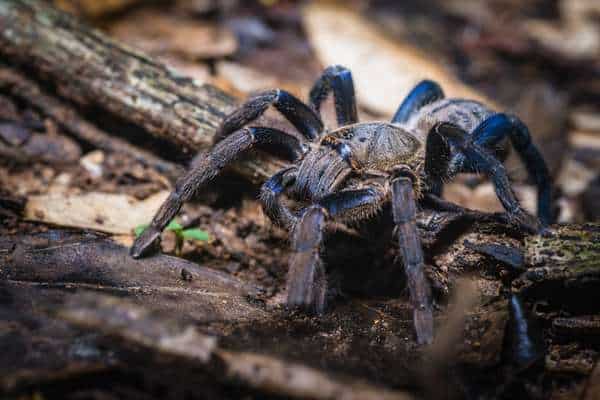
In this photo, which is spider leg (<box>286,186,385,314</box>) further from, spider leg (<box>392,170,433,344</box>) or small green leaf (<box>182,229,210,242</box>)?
small green leaf (<box>182,229,210,242</box>)

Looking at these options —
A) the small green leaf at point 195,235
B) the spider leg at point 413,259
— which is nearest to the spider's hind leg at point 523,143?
the spider leg at point 413,259

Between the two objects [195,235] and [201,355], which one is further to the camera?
[195,235]

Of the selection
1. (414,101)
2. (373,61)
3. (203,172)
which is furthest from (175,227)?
(373,61)

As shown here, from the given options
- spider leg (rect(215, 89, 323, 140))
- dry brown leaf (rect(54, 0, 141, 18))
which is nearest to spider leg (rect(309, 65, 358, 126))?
spider leg (rect(215, 89, 323, 140))

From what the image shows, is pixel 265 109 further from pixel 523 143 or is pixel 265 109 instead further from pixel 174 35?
pixel 174 35

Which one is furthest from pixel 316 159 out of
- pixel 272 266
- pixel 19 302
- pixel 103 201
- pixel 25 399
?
pixel 25 399

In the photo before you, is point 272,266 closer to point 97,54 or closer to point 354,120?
point 354,120
